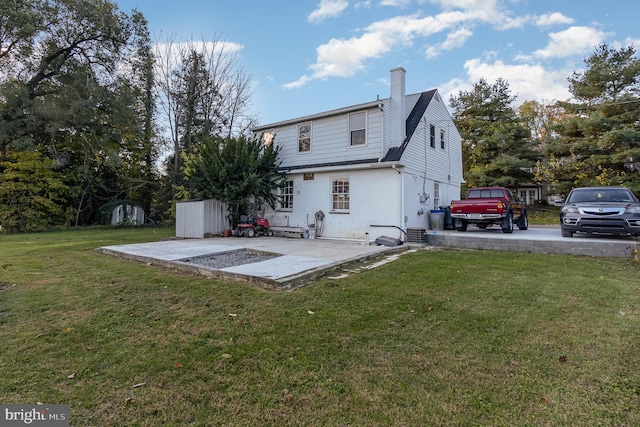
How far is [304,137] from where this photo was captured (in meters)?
13.0

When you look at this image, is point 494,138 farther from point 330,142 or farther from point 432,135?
point 330,142

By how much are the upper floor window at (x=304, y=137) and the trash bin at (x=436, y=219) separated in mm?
5603

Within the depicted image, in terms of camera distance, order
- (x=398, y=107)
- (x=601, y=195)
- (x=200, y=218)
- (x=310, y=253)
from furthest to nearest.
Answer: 1. (x=200, y=218)
2. (x=398, y=107)
3. (x=601, y=195)
4. (x=310, y=253)

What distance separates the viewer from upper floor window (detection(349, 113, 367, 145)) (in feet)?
37.0

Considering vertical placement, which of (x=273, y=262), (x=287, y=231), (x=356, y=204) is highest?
(x=356, y=204)

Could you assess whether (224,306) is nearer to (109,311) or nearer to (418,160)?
(109,311)

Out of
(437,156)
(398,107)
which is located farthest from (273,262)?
(437,156)

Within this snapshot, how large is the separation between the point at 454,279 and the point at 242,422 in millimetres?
4493

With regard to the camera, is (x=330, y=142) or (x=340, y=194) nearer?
(x=340, y=194)

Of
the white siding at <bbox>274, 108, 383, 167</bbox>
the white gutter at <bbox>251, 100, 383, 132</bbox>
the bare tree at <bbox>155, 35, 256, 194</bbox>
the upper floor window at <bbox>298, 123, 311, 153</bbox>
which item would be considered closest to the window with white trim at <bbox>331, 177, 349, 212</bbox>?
the white siding at <bbox>274, 108, 383, 167</bbox>

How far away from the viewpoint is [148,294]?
183 inches
